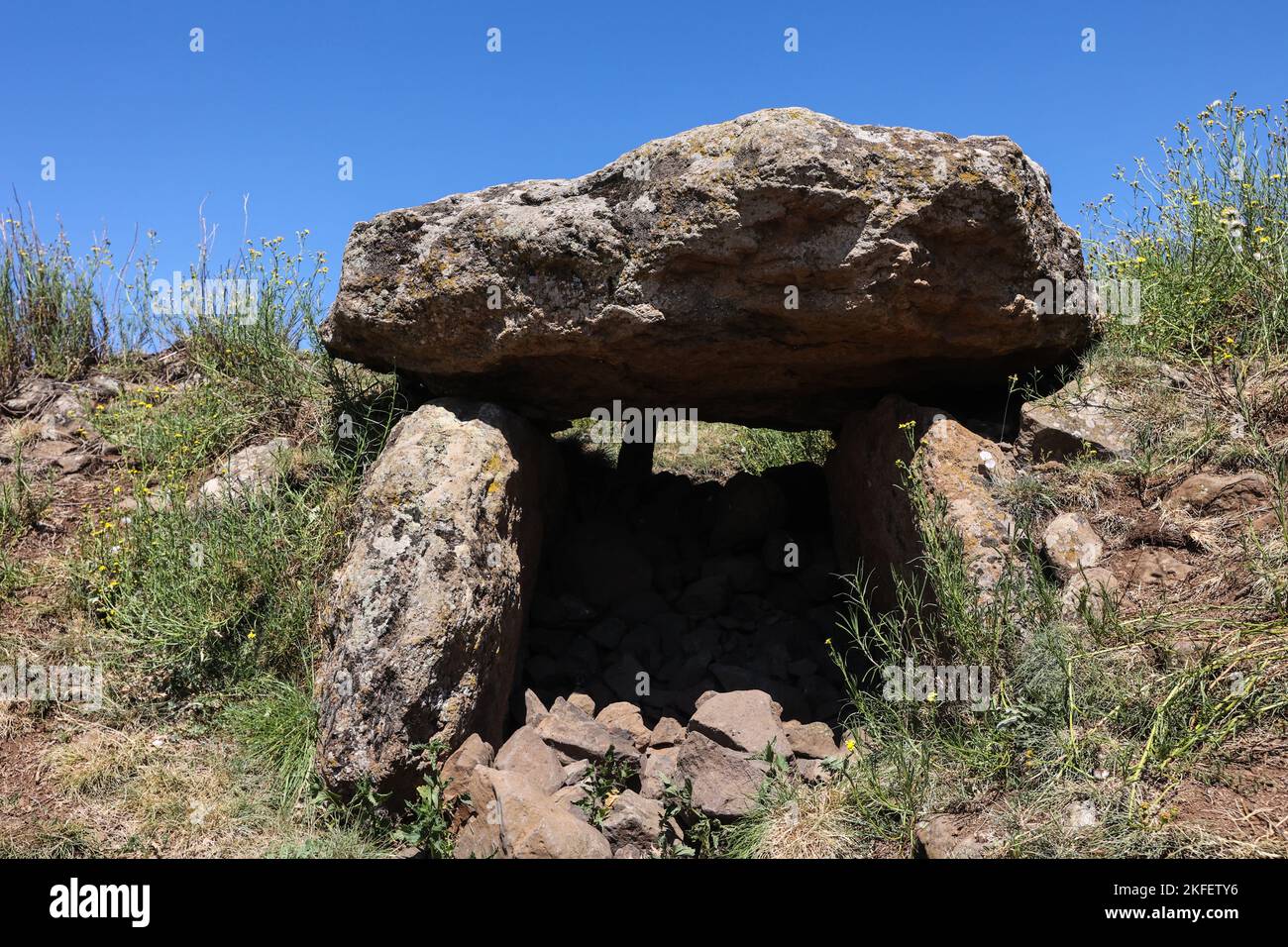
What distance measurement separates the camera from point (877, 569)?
5.15m

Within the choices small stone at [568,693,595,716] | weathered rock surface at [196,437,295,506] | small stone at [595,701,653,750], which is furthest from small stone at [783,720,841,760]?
weathered rock surface at [196,437,295,506]

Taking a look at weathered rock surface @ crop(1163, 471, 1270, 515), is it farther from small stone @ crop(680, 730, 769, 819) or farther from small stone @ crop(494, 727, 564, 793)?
small stone @ crop(494, 727, 564, 793)

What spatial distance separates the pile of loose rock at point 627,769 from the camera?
380cm

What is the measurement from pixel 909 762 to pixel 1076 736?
1.95 feet

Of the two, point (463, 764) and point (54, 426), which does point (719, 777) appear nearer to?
point (463, 764)

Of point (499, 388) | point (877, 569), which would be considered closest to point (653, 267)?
point (499, 388)

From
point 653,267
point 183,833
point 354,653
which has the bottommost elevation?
point 183,833

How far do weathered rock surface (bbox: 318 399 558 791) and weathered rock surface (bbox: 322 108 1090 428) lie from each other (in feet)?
1.68

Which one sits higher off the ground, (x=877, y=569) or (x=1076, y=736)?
(x=877, y=569)

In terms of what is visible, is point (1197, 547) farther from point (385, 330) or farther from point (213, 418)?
point (213, 418)

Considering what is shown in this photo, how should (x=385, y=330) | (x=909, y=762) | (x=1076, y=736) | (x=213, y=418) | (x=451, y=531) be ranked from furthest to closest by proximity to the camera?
(x=213, y=418)
(x=385, y=330)
(x=451, y=531)
(x=909, y=762)
(x=1076, y=736)

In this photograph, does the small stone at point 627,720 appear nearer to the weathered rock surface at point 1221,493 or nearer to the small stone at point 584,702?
the small stone at point 584,702

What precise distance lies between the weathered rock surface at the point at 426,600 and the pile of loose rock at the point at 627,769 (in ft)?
0.82

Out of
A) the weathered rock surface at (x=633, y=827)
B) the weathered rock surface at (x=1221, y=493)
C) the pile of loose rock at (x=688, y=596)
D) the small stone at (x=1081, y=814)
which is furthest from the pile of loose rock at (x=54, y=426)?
the weathered rock surface at (x=1221, y=493)
